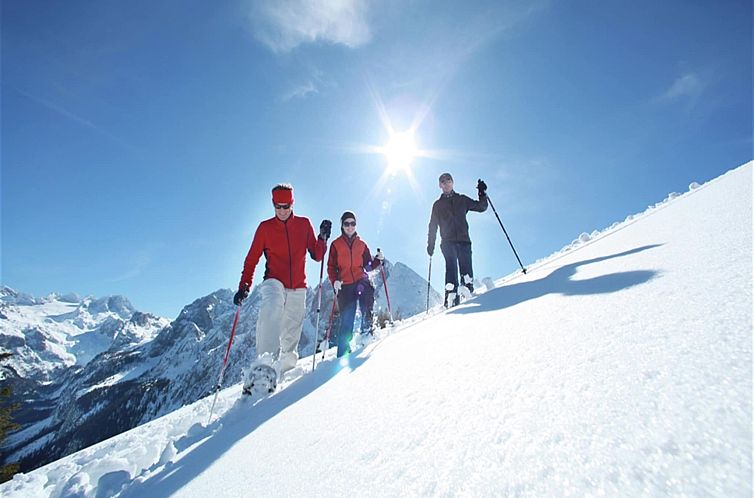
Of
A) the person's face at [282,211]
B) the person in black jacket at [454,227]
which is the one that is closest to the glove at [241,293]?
the person's face at [282,211]

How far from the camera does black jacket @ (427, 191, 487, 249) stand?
7363mm

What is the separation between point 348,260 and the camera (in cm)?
678

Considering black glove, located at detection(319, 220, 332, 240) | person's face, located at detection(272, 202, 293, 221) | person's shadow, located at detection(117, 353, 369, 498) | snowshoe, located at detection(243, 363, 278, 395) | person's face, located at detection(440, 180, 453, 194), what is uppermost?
person's face, located at detection(440, 180, 453, 194)

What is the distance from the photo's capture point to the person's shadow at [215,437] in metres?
2.37

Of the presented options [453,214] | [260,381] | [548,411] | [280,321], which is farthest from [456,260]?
[548,411]

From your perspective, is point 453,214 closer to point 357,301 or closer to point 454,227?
point 454,227

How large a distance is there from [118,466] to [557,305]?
364 centimetres

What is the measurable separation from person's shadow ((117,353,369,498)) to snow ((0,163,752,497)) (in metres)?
0.03

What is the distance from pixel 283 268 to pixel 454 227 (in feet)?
12.0

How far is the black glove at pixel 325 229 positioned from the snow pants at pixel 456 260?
8.39 ft

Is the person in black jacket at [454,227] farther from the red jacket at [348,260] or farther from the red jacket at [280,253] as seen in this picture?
the red jacket at [280,253]

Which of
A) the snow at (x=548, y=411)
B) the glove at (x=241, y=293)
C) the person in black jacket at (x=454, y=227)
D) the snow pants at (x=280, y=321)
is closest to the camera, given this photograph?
the snow at (x=548, y=411)

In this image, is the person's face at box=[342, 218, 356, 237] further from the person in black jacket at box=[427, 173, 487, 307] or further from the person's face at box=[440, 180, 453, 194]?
the person's face at box=[440, 180, 453, 194]

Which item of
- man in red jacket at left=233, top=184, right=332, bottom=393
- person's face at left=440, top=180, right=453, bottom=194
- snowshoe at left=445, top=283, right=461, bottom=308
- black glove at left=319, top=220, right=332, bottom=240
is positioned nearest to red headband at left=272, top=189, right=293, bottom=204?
man in red jacket at left=233, top=184, right=332, bottom=393
